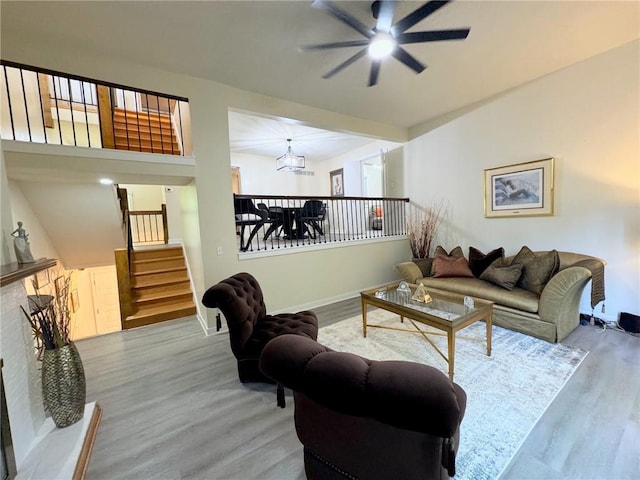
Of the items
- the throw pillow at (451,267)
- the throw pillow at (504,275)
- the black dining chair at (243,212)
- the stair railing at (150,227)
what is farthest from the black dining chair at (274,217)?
the throw pillow at (504,275)

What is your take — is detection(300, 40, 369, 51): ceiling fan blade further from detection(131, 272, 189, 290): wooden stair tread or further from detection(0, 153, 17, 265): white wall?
detection(131, 272, 189, 290): wooden stair tread

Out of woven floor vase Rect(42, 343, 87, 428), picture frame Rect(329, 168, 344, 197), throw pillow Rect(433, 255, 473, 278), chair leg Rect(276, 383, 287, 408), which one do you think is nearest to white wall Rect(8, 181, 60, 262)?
woven floor vase Rect(42, 343, 87, 428)

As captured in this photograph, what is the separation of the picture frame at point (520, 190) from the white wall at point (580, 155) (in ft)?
0.29

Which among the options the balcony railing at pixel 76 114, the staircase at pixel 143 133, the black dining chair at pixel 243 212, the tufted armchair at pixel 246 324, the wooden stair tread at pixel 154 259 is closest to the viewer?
the tufted armchair at pixel 246 324

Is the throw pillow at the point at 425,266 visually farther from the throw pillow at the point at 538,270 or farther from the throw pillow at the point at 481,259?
the throw pillow at the point at 538,270

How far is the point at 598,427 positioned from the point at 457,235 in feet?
11.2

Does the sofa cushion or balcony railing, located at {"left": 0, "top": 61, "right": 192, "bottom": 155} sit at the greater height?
balcony railing, located at {"left": 0, "top": 61, "right": 192, "bottom": 155}

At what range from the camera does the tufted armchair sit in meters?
2.17

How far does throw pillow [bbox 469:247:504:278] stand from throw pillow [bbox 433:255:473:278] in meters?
0.14

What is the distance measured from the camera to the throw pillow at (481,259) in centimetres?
388

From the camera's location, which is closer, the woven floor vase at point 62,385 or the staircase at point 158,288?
the woven floor vase at point 62,385

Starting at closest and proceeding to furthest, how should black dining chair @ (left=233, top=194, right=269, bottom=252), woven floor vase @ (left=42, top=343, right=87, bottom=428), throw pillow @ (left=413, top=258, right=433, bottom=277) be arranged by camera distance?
woven floor vase @ (left=42, top=343, right=87, bottom=428), black dining chair @ (left=233, top=194, right=269, bottom=252), throw pillow @ (left=413, top=258, right=433, bottom=277)

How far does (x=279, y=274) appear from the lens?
3.98 meters

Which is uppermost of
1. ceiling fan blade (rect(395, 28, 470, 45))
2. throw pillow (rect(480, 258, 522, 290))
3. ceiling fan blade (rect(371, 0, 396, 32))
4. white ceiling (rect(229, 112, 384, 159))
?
white ceiling (rect(229, 112, 384, 159))
